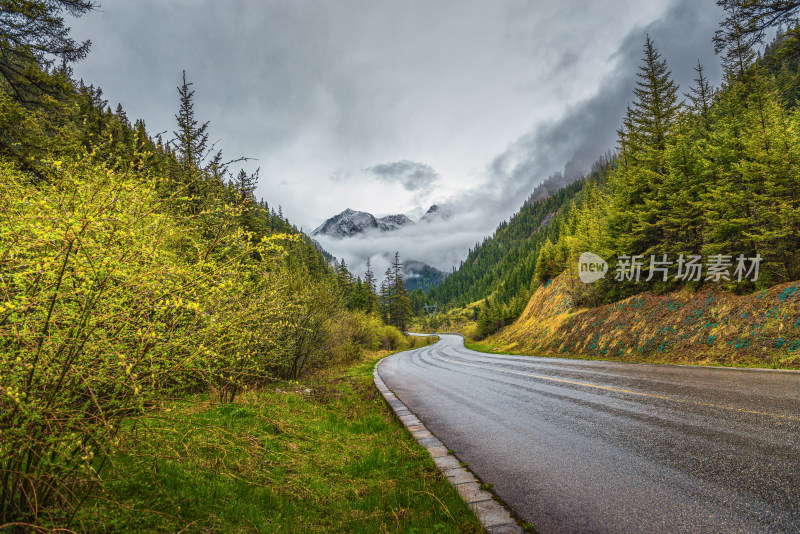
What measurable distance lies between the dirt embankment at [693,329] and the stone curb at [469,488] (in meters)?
12.7

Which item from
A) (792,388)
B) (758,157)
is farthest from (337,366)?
(758,157)

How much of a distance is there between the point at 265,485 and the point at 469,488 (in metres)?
2.26

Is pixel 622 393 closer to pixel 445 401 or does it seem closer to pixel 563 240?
pixel 445 401

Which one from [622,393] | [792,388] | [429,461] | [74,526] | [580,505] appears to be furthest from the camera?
[622,393]

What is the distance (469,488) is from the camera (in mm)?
3637

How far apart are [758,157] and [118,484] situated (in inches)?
927

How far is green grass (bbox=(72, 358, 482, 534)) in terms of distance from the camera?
2.68 meters

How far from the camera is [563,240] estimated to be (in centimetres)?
3706

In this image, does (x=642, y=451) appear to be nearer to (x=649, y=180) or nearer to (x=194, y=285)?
(x=194, y=285)

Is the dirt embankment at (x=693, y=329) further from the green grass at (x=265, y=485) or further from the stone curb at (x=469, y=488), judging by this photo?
the green grass at (x=265, y=485)

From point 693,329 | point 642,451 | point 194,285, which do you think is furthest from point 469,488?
A: point 693,329

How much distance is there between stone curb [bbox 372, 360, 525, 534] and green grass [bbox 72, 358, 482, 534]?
11cm

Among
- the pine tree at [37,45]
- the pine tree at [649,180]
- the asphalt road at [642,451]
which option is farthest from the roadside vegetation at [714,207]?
the pine tree at [37,45]

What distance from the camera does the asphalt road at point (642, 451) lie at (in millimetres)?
2994
